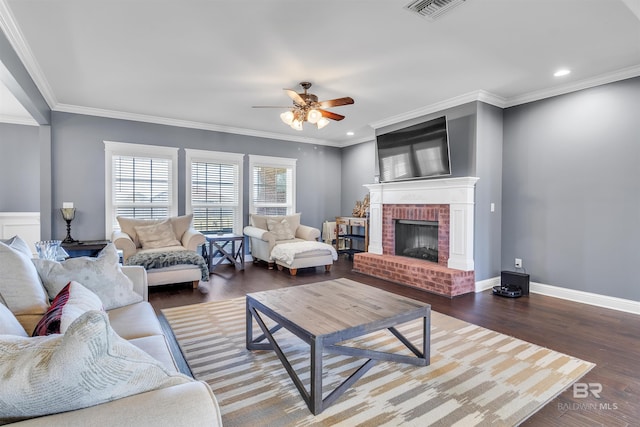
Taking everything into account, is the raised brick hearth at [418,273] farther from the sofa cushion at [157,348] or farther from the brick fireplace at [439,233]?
the sofa cushion at [157,348]

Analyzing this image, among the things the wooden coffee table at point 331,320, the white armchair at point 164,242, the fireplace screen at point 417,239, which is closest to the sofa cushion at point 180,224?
the white armchair at point 164,242

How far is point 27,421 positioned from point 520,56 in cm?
401

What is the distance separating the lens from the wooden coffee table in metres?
1.80

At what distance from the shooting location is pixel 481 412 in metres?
1.78

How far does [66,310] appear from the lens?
1.24 meters

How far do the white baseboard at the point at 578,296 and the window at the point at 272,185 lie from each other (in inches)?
152

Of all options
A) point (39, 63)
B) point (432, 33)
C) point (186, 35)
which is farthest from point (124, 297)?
point (432, 33)

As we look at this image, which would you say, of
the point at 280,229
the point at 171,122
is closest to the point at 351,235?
the point at 280,229

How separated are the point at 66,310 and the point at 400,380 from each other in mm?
1827

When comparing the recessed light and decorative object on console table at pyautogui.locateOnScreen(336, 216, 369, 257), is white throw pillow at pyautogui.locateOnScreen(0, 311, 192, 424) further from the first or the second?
decorative object on console table at pyautogui.locateOnScreen(336, 216, 369, 257)

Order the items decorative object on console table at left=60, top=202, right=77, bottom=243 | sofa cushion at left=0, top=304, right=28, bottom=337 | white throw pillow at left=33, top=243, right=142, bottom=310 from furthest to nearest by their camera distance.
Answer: decorative object on console table at left=60, top=202, right=77, bottom=243 < white throw pillow at left=33, top=243, right=142, bottom=310 < sofa cushion at left=0, top=304, right=28, bottom=337

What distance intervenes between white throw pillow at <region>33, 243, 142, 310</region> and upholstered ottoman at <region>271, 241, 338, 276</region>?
2.85 m

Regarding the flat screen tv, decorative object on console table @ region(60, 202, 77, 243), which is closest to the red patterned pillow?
decorative object on console table @ region(60, 202, 77, 243)

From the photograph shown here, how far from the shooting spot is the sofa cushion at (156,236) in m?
4.73
